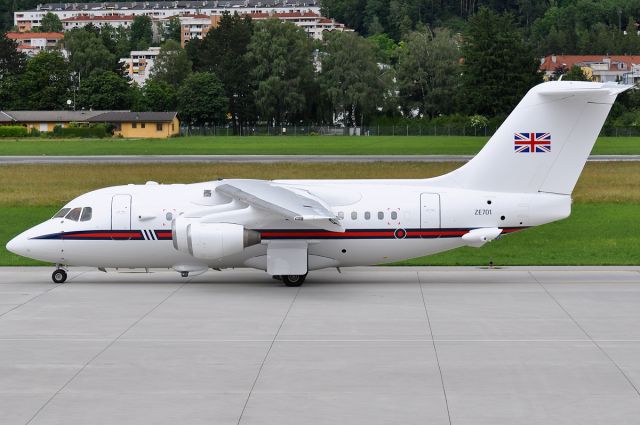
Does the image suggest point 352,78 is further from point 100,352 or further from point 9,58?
point 100,352

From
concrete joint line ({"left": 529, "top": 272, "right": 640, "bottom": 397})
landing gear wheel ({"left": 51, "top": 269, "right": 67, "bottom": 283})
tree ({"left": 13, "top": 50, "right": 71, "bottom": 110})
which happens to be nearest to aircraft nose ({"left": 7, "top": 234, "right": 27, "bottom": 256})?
landing gear wheel ({"left": 51, "top": 269, "right": 67, "bottom": 283})

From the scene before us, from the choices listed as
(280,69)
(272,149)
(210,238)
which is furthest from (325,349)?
(280,69)

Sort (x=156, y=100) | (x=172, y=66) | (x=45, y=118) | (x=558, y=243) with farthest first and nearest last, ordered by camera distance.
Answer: (x=172, y=66) → (x=156, y=100) → (x=45, y=118) → (x=558, y=243)

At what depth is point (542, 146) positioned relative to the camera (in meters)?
29.7

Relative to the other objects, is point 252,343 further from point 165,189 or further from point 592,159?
point 592,159

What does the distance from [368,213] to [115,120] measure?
11081cm

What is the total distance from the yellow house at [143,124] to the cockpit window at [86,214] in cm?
10543

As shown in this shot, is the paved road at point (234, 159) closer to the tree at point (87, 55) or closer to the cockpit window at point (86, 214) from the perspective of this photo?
the cockpit window at point (86, 214)

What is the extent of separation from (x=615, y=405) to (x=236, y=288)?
13.8m

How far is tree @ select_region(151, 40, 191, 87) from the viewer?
18012cm

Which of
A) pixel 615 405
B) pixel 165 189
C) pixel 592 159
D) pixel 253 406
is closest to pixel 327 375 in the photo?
pixel 253 406

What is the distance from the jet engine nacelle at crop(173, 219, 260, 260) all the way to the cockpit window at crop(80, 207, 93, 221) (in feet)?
9.03

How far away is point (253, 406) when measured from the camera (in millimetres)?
17875

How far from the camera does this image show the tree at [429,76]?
152 meters
